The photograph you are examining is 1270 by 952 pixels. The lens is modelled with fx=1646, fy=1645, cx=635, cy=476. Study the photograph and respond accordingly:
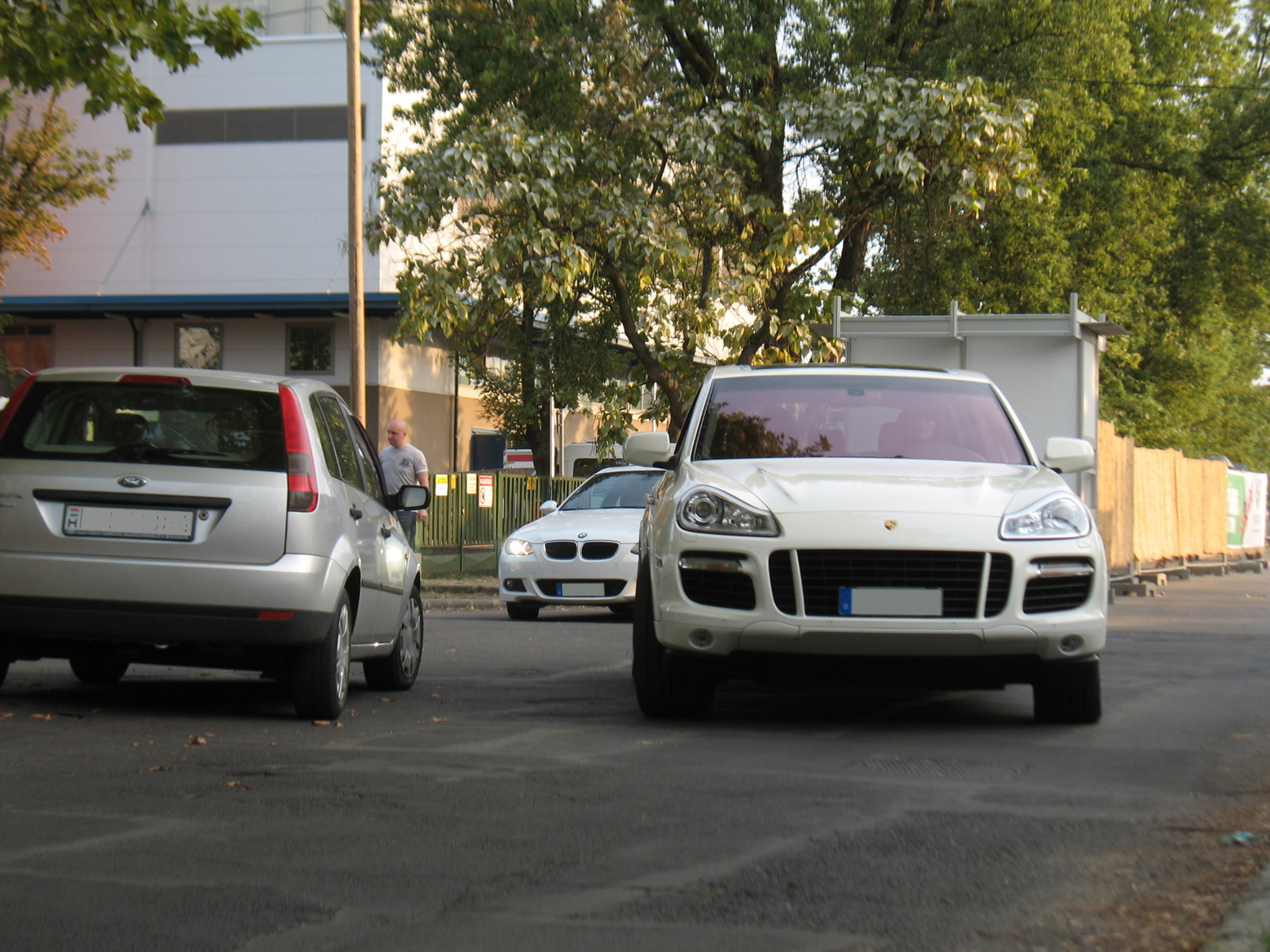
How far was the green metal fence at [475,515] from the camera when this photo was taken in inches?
996

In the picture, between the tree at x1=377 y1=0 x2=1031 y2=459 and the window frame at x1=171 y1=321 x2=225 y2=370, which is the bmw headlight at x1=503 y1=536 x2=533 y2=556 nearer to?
the tree at x1=377 y1=0 x2=1031 y2=459

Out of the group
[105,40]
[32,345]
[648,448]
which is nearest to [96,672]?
[648,448]

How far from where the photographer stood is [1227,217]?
33.1m

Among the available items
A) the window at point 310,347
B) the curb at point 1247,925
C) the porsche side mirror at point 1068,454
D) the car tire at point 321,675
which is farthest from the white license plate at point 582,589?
the window at point 310,347

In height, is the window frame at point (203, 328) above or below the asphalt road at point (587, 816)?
above

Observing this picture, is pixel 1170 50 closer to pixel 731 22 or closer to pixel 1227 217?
pixel 1227 217

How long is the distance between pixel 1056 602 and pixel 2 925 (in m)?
4.75

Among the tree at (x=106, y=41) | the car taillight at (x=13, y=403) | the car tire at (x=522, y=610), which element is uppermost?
the tree at (x=106, y=41)

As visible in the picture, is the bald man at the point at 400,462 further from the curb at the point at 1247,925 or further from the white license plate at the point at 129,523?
the curb at the point at 1247,925

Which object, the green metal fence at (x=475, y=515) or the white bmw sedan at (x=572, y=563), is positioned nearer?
the white bmw sedan at (x=572, y=563)

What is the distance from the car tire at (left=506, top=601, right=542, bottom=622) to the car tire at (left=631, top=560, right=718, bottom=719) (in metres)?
8.05

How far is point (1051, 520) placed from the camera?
287 inches

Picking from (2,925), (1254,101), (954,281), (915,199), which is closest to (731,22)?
(915,199)

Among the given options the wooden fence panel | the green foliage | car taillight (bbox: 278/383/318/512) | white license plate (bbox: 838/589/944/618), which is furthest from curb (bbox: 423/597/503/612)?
white license plate (bbox: 838/589/944/618)
